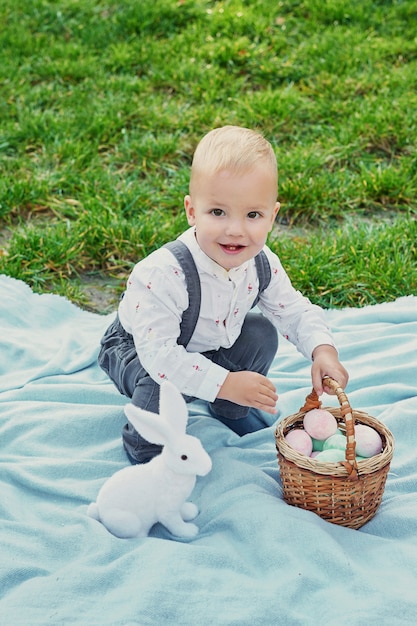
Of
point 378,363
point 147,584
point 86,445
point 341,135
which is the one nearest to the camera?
point 147,584

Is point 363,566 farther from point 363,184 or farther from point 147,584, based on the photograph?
point 363,184

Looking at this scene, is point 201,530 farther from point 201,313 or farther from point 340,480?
point 201,313

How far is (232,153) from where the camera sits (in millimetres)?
2299

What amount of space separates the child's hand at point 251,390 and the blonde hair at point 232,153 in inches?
21.1

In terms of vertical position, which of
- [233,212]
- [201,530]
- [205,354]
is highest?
[233,212]

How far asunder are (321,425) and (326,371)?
6.3 inches

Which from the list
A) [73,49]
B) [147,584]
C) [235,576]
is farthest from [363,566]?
[73,49]

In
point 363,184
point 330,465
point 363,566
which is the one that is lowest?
point 363,184

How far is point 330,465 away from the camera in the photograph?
7.13ft

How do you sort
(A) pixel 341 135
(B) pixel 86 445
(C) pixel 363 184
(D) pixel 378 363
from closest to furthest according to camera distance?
(B) pixel 86 445, (D) pixel 378 363, (C) pixel 363 184, (A) pixel 341 135

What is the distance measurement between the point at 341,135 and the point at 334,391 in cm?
243

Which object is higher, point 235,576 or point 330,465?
point 330,465

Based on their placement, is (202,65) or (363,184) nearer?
(363,184)

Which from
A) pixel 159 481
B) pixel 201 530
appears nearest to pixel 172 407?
pixel 159 481
